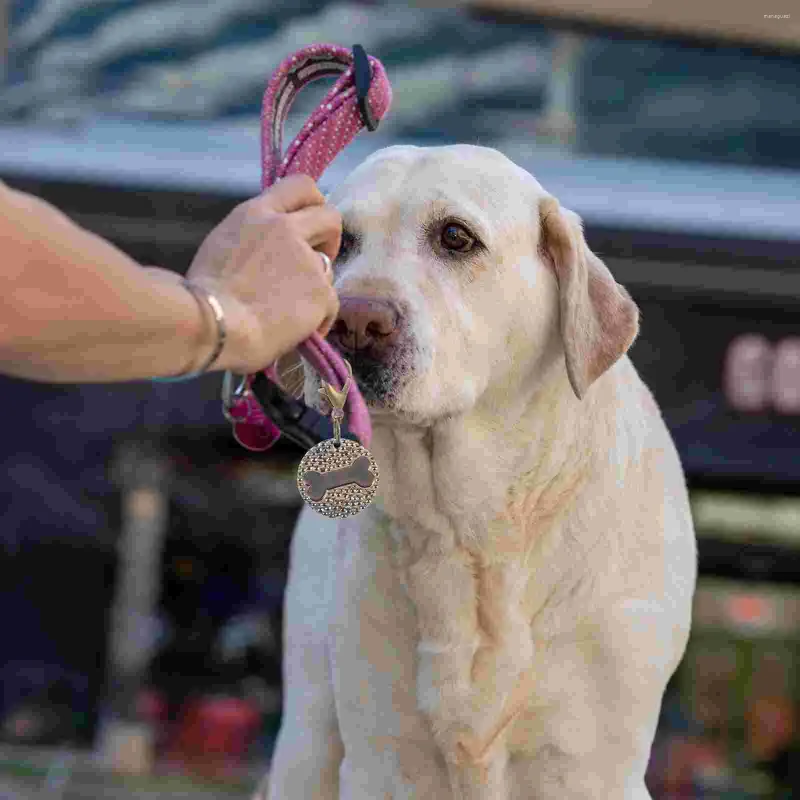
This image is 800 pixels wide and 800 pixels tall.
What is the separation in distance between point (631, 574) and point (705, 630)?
585 cm

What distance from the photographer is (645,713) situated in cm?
281

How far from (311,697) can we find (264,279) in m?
1.40

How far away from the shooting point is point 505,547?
2.79 metres

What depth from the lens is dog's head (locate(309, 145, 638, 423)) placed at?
2.46 meters

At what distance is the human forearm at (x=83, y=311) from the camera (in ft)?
5.44

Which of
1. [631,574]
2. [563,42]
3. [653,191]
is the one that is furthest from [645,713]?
[563,42]

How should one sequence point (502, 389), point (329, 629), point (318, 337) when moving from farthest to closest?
1. point (329, 629)
2. point (502, 389)
3. point (318, 337)

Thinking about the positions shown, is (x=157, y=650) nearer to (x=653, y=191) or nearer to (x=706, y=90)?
(x=653, y=191)

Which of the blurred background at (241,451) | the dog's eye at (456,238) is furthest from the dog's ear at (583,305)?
the blurred background at (241,451)

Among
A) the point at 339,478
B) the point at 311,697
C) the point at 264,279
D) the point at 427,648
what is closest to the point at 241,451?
the point at 311,697

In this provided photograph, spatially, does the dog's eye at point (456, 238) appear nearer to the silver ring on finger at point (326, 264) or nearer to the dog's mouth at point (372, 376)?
the dog's mouth at point (372, 376)

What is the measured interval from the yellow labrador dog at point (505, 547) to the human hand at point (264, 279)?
1.95ft

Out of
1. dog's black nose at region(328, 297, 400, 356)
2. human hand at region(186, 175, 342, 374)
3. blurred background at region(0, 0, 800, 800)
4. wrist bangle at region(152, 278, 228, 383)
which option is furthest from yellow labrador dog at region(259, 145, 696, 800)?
blurred background at region(0, 0, 800, 800)

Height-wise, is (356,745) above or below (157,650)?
above
